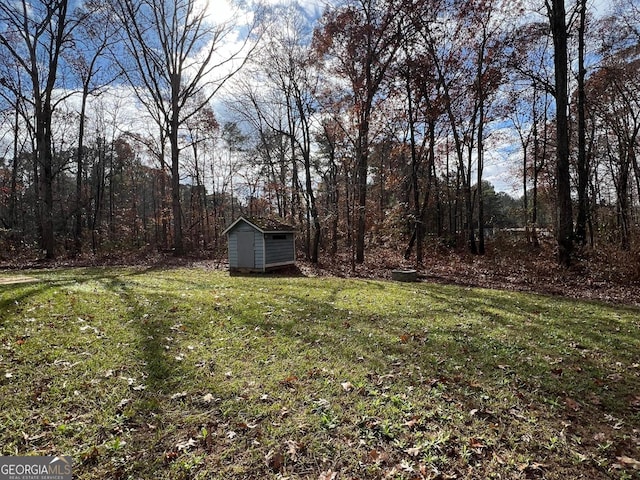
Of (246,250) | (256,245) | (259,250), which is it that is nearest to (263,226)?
(256,245)

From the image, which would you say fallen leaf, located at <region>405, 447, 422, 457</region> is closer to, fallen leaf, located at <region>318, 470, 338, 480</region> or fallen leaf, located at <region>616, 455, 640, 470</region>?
fallen leaf, located at <region>318, 470, 338, 480</region>

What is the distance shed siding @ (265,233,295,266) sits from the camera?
13.7 meters

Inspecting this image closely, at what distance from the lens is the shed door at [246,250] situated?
44.5 feet

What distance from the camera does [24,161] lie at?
25.9m

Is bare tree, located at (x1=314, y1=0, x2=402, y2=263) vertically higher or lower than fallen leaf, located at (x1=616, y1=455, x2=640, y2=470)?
higher

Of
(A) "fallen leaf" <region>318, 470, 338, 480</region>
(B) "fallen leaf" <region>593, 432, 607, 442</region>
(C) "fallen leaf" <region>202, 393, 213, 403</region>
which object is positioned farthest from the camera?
(C) "fallen leaf" <region>202, 393, 213, 403</region>

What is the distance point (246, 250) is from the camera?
13.7 meters

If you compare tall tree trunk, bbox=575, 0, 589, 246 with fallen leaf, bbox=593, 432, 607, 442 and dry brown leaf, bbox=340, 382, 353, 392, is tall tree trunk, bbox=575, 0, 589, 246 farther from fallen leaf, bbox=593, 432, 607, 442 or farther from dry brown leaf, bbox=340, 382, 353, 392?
dry brown leaf, bbox=340, 382, 353, 392

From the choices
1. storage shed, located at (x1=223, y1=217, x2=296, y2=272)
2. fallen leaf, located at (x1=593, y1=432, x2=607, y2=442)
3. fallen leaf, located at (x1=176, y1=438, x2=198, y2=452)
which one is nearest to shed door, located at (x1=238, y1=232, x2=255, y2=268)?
storage shed, located at (x1=223, y1=217, x2=296, y2=272)

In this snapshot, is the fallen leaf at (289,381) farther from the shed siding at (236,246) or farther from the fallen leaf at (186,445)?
the shed siding at (236,246)

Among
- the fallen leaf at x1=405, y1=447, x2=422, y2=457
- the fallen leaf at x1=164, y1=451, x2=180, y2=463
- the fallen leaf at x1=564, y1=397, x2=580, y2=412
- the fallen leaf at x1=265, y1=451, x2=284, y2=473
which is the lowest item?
the fallen leaf at x1=564, y1=397, x2=580, y2=412

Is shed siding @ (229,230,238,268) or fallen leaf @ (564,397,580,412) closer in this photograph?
fallen leaf @ (564,397,580,412)

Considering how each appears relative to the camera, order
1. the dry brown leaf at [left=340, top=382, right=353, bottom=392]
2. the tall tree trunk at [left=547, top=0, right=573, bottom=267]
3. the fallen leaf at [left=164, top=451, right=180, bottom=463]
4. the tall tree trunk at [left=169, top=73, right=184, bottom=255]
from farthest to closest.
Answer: the tall tree trunk at [left=169, top=73, right=184, bottom=255]
the tall tree trunk at [left=547, top=0, right=573, bottom=267]
the dry brown leaf at [left=340, top=382, right=353, bottom=392]
the fallen leaf at [left=164, top=451, right=180, bottom=463]

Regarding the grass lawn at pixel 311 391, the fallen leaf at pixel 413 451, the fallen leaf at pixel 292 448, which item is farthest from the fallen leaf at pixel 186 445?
the fallen leaf at pixel 413 451
